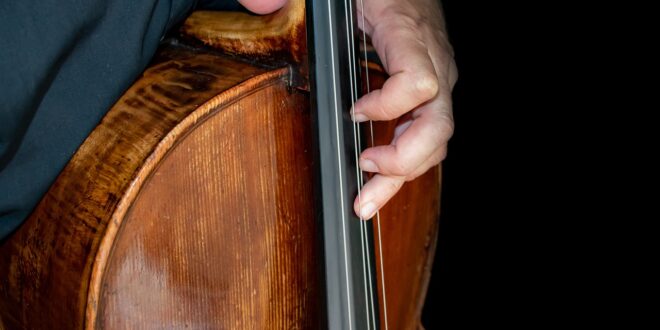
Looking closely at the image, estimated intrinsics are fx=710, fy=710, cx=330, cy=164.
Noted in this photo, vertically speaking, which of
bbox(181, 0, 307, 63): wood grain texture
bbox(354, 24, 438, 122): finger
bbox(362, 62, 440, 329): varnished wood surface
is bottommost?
bbox(362, 62, 440, 329): varnished wood surface

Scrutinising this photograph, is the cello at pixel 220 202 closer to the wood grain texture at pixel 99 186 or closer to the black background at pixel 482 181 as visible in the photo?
the wood grain texture at pixel 99 186

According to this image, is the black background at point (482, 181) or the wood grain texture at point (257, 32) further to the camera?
the black background at point (482, 181)

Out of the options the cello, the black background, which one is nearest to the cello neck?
the cello

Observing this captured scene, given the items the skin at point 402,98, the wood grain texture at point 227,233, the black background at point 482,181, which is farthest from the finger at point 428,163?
the black background at point 482,181

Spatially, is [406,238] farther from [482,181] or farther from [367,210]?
[482,181]

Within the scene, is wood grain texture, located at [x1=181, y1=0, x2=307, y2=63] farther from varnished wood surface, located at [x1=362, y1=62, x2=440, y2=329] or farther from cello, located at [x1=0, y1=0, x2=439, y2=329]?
varnished wood surface, located at [x1=362, y1=62, x2=440, y2=329]
